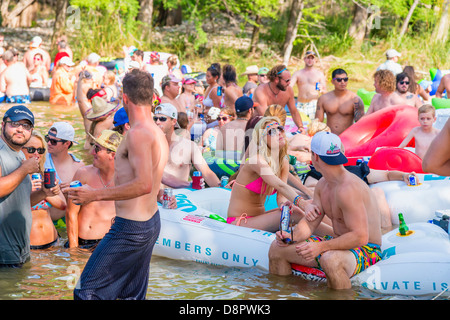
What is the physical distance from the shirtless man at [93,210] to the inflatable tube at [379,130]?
4.43m

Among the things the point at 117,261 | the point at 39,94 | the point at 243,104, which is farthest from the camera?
the point at 39,94

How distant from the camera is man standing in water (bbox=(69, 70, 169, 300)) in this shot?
3.54m

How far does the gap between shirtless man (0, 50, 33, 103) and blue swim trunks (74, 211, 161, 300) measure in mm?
10583

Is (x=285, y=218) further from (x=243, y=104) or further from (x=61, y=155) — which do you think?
(x=243, y=104)

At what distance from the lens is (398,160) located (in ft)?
24.3

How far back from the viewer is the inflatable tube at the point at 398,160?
7.35m

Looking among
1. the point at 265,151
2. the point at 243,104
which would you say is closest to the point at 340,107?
the point at 243,104

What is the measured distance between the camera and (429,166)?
3531mm

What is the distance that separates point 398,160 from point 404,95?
8.59 feet

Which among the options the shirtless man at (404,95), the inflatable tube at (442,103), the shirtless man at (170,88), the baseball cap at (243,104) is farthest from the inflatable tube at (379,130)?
the shirtless man at (170,88)

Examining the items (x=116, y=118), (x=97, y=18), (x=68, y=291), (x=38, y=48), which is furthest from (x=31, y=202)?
(x=97, y=18)
